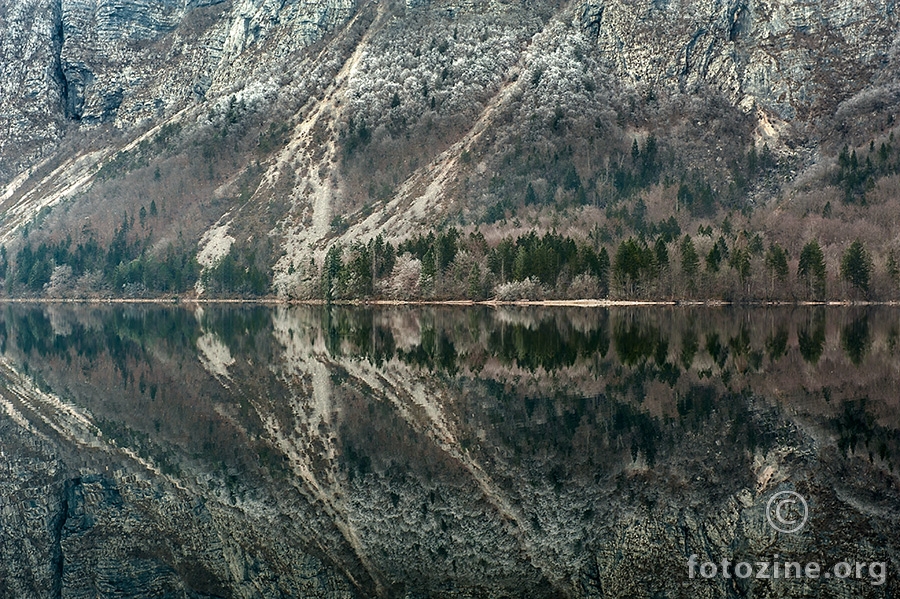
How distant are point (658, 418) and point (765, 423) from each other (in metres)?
3.26

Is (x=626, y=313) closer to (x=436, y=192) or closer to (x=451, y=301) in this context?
(x=451, y=301)

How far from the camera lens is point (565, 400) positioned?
35.9 metres

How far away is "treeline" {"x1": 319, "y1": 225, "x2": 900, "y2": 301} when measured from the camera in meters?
118

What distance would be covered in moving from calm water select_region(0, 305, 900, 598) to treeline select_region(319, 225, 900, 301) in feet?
238

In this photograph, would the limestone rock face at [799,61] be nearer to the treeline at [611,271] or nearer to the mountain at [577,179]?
the mountain at [577,179]

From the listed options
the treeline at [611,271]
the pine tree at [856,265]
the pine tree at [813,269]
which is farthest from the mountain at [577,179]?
the pine tree at [856,265]

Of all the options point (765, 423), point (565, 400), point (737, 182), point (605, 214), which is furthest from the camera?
point (737, 182)

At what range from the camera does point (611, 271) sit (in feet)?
409

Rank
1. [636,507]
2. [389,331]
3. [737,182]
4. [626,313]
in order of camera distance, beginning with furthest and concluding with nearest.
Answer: [737,182]
[626,313]
[389,331]
[636,507]

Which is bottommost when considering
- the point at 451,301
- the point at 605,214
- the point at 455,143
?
the point at 451,301

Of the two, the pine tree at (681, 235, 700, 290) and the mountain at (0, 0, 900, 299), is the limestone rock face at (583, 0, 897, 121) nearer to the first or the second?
the mountain at (0, 0, 900, 299)

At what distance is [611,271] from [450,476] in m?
101

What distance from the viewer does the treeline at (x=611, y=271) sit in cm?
11812

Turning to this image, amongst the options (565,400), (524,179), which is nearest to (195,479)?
(565,400)
